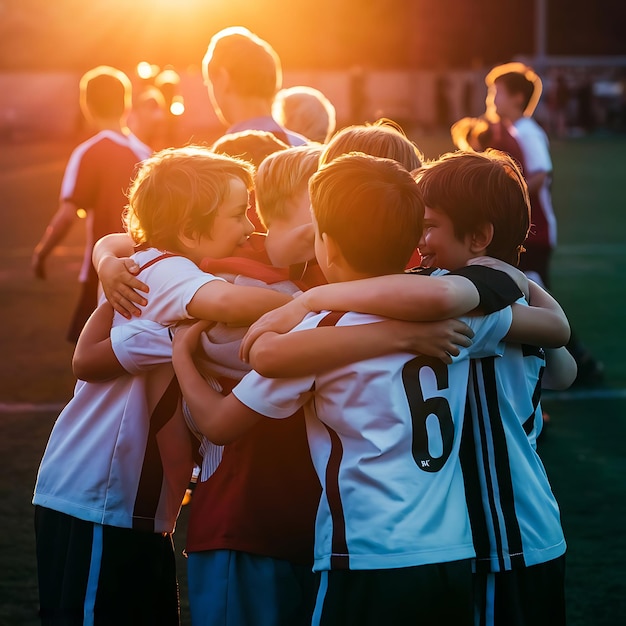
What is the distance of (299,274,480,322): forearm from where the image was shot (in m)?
2.04

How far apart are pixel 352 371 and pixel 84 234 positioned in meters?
13.2

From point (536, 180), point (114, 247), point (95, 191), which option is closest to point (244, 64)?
point (114, 247)

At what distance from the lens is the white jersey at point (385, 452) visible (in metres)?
2.03

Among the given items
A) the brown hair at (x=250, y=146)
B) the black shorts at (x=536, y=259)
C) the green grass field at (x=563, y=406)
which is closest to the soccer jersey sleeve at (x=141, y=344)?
the brown hair at (x=250, y=146)

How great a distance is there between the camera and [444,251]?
2.29 metres

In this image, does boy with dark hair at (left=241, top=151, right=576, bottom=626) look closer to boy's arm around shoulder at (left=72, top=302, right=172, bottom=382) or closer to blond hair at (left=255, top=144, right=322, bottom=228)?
blond hair at (left=255, top=144, right=322, bottom=228)

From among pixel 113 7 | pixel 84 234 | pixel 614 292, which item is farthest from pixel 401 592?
pixel 113 7

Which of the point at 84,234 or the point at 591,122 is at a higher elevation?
the point at 84,234

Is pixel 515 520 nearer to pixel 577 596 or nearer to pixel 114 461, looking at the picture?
pixel 114 461

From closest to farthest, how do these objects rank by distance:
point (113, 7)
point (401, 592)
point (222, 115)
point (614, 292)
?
point (401, 592) → point (222, 115) → point (614, 292) → point (113, 7)

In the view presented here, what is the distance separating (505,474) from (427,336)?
0.34 m

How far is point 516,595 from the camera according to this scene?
2209 millimetres

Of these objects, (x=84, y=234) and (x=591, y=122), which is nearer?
(x=84, y=234)

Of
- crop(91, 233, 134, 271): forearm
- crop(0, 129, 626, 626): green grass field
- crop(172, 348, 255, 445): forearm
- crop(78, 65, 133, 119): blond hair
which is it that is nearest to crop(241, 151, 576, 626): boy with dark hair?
crop(172, 348, 255, 445): forearm
